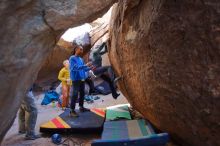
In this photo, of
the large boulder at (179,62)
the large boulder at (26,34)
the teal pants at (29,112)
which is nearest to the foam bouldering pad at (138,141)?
the large boulder at (179,62)

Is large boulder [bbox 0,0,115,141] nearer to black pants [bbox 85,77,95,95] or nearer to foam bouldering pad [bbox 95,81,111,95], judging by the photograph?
black pants [bbox 85,77,95,95]

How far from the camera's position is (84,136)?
699 cm

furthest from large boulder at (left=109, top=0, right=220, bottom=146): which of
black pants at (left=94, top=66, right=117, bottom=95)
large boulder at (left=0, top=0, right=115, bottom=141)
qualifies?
black pants at (left=94, top=66, right=117, bottom=95)

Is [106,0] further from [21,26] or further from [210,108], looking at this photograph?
[210,108]

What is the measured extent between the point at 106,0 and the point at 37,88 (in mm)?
12231

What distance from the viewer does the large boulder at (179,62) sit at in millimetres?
4008

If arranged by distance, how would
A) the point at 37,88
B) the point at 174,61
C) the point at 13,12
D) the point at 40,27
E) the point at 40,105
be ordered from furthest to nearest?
1. the point at 37,88
2. the point at 40,105
3. the point at 174,61
4. the point at 40,27
5. the point at 13,12

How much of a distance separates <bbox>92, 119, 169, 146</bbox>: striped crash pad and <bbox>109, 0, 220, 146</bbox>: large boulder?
0.35m

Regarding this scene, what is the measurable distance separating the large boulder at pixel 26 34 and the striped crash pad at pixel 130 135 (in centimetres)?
158

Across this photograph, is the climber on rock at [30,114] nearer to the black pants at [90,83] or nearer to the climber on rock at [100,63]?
the climber on rock at [100,63]

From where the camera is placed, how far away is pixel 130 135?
5.77 m

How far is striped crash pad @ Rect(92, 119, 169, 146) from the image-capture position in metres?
4.86

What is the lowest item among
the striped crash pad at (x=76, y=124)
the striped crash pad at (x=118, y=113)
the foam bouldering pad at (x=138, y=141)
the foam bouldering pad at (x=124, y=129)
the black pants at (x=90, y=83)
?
the striped crash pad at (x=76, y=124)

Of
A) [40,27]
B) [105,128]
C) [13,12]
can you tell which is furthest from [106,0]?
[105,128]
